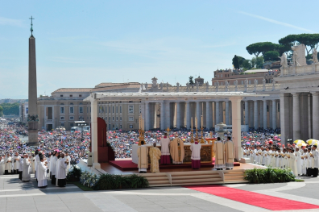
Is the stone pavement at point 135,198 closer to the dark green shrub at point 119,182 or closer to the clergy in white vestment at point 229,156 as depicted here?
Answer: the dark green shrub at point 119,182

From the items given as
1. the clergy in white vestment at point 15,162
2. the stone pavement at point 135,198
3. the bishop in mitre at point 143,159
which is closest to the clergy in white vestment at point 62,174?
the stone pavement at point 135,198

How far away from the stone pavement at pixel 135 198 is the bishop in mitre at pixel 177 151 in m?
3.85

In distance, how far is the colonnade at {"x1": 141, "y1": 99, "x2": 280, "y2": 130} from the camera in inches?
3297

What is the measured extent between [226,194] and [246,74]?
364 ft

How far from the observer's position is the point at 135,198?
17.4 metres

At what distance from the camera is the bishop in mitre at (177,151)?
23.9 metres

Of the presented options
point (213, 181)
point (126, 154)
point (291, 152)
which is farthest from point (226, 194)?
point (126, 154)

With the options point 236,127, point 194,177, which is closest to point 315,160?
point 236,127

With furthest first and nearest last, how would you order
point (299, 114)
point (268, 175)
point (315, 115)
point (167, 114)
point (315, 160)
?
point (167, 114)
point (299, 114)
point (315, 115)
point (315, 160)
point (268, 175)

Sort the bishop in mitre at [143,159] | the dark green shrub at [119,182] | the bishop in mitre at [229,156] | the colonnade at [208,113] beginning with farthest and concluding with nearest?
the colonnade at [208,113] → the bishop in mitre at [229,156] → the bishop in mitre at [143,159] → the dark green shrub at [119,182]

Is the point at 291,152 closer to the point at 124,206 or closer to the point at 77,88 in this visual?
the point at 124,206

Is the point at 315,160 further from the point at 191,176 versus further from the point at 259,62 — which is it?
the point at 259,62

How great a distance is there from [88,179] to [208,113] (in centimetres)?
7285

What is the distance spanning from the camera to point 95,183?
66.0 feet
